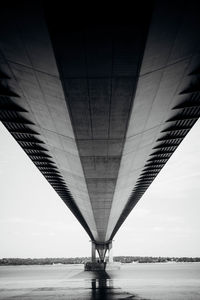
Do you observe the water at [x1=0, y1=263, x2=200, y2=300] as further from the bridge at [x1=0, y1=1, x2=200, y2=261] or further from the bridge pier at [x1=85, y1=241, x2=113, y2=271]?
the bridge pier at [x1=85, y1=241, x2=113, y2=271]

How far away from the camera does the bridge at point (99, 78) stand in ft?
19.1

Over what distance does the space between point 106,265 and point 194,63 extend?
2377 inches

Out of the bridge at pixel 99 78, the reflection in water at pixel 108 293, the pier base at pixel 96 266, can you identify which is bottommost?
the reflection in water at pixel 108 293

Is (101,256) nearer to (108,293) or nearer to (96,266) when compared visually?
(96,266)

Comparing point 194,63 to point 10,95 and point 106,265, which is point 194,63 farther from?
point 106,265

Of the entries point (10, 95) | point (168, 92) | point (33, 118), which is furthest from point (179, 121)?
point (10, 95)

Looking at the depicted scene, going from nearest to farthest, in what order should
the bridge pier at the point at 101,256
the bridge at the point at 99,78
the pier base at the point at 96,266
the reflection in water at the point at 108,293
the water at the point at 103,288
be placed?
1. the bridge at the point at 99,78
2. the reflection in water at the point at 108,293
3. the water at the point at 103,288
4. the pier base at the point at 96,266
5. the bridge pier at the point at 101,256

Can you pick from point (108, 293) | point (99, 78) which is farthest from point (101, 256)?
point (99, 78)

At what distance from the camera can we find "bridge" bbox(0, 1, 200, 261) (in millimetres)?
5816

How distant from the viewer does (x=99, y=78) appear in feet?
25.0

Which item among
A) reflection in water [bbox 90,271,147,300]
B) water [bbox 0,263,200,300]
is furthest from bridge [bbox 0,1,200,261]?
water [bbox 0,263,200,300]

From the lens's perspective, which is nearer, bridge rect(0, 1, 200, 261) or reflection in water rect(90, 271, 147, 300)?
bridge rect(0, 1, 200, 261)

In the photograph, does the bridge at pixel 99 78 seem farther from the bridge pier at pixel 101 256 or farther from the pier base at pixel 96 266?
the bridge pier at pixel 101 256

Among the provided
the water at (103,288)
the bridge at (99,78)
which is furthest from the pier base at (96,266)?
the bridge at (99,78)
